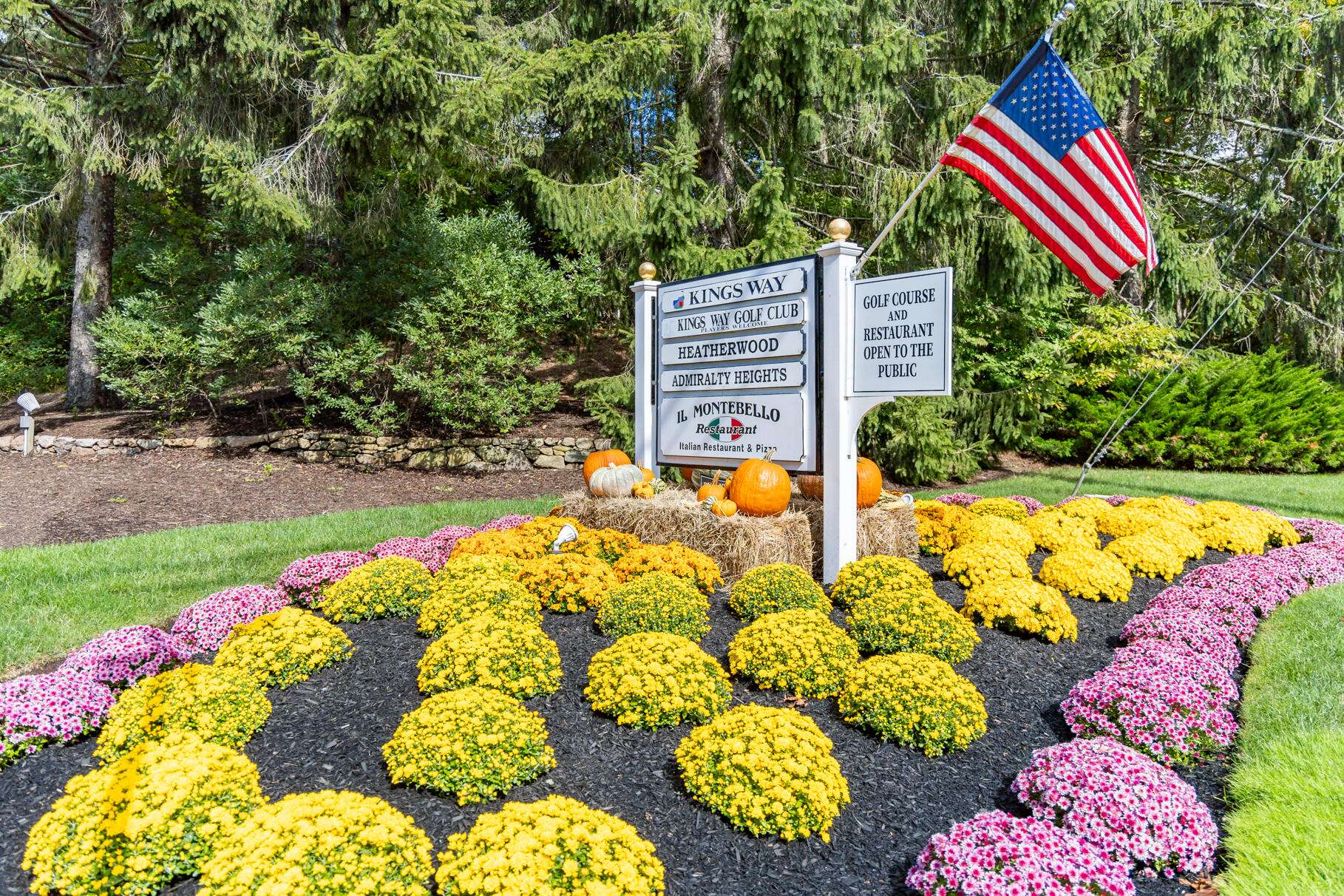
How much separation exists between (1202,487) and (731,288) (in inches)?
331

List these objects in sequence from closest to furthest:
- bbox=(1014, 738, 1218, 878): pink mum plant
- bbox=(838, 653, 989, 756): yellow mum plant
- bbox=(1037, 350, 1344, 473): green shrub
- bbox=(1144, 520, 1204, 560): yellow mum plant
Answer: bbox=(1014, 738, 1218, 878): pink mum plant → bbox=(838, 653, 989, 756): yellow mum plant → bbox=(1144, 520, 1204, 560): yellow mum plant → bbox=(1037, 350, 1344, 473): green shrub

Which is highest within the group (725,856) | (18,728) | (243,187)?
(243,187)

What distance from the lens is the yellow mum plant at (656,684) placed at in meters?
2.94

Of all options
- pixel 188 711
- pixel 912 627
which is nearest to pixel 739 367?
pixel 912 627

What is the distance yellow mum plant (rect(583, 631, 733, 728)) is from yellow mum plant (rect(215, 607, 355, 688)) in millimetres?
1298

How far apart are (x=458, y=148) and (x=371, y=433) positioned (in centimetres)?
423

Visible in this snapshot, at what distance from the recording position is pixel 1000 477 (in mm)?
12086

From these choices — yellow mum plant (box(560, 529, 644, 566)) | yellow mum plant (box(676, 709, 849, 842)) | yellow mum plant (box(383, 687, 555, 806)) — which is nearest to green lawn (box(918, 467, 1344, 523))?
yellow mum plant (box(560, 529, 644, 566))

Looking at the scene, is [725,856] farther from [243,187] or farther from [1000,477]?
[1000,477]

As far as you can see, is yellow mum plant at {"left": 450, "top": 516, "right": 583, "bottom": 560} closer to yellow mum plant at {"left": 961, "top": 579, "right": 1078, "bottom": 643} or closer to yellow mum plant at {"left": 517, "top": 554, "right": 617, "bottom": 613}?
yellow mum plant at {"left": 517, "top": 554, "right": 617, "bottom": 613}

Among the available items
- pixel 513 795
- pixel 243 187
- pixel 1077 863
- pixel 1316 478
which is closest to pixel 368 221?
pixel 243 187

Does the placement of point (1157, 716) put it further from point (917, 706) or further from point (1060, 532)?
point (1060, 532)

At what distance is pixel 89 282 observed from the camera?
40.9ft

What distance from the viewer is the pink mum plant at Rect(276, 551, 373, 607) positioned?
4516mm
